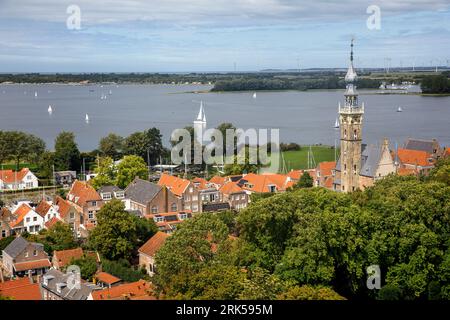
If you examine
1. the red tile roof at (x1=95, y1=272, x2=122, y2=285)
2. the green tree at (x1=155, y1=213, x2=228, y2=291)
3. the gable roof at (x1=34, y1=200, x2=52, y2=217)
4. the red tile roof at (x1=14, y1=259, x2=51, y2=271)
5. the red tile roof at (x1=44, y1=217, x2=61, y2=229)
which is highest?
the green tree at (x1=155, y1=213, x2=228, y2=291)

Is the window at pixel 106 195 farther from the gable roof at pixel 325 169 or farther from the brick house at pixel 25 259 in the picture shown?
the gable roof at pixel 325 169

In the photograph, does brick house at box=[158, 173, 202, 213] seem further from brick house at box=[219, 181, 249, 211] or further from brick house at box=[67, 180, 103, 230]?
brick house at box=[67, 180, 103, 230]

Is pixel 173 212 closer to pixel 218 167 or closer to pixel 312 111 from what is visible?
pixel 218 167

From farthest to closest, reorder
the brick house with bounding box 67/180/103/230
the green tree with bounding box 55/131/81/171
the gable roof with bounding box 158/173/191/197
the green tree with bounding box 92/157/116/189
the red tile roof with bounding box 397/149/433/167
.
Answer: the green tree with bounding box 55/131/81/171 → the red tile roof with bounding box 397/149/433/167 → the green tree with bounding box 92/157/116/189 → the gable roof with bounding box 158/173/191/197 → the brick house with bounding box 67/180/103/230

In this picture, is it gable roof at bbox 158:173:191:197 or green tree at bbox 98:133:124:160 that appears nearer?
gable roof at bbox 158:173:191:197

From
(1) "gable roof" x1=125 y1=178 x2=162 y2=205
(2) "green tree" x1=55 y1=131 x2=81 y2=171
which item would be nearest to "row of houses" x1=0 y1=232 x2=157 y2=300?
(1) "gable roof" x1=125 y1=178 x2=162 y2=205
